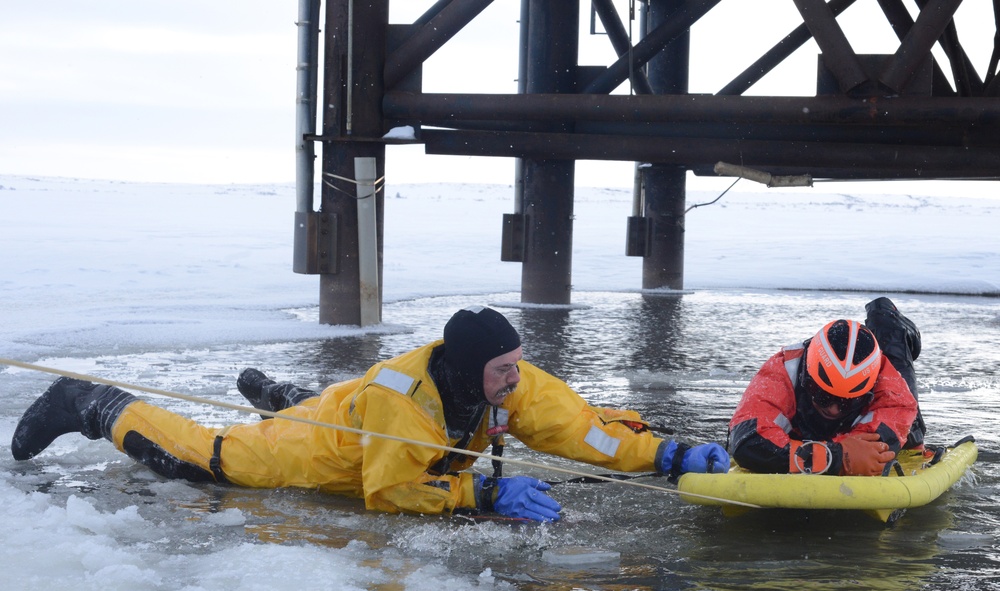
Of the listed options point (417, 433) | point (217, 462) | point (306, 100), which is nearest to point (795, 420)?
Answer: point (417, 433)

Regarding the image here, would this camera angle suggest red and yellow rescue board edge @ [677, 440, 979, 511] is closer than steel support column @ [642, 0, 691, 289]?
Yes

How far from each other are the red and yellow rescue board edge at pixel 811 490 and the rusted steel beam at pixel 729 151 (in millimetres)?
6954

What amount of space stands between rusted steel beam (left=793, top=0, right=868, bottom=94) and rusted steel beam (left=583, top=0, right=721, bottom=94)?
1.48m

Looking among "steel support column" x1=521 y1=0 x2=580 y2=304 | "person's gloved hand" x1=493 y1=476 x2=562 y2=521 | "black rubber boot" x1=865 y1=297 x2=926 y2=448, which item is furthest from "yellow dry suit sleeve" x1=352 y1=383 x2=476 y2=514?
"steel support column" x1=521 y1=0 x2=580 y2=304

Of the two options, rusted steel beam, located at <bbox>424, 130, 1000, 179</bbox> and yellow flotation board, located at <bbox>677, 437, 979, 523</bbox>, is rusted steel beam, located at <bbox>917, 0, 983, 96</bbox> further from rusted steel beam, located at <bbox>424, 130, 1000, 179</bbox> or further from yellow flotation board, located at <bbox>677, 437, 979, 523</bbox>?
yellow flotation board, located at <bbox>677, 437, 979, 523</bbox>

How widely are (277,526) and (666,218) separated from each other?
1282 centimetres

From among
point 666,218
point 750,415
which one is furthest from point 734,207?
point 750,415

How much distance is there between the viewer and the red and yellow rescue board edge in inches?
175

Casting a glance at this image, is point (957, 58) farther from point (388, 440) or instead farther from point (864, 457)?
point (388, 440)

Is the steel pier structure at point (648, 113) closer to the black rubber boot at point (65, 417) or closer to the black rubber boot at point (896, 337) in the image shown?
the black rubber boot at point (896, 337)

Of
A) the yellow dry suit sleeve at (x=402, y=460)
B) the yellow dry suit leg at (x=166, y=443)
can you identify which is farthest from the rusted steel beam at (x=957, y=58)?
the yellow dry suit leg at (x=166, y=443)

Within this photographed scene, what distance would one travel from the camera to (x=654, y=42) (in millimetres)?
11344

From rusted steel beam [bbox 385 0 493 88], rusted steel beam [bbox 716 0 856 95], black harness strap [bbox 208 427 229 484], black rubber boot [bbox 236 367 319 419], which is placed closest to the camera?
black harness strap [bbox 208 427 229 484]

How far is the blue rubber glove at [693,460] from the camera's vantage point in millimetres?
4820
